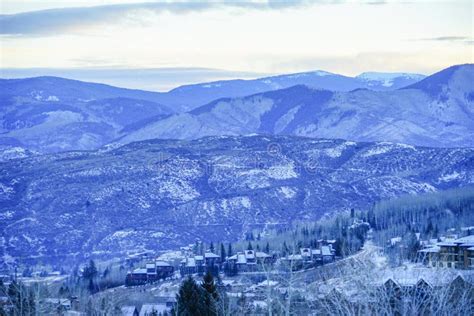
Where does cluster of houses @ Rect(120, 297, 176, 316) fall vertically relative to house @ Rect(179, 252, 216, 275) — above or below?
above

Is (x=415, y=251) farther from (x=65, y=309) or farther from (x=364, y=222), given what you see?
(x=364, y=222)

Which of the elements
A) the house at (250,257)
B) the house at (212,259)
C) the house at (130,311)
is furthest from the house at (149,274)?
the house at (130,311)

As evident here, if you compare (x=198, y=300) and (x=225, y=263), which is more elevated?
(x=198, y=300)

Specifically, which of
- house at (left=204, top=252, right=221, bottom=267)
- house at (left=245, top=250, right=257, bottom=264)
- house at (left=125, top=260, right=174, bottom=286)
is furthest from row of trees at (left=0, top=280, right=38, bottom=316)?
house at (left=204, top=252, right=221, bottom=267)

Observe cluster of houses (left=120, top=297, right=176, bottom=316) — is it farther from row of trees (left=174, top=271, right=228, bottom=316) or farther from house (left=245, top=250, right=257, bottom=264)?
house (left=245, top=250, right=257, bottom=264)

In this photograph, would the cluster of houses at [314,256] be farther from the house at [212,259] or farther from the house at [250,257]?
the house at [212,259]

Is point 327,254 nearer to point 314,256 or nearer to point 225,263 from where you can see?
point 314,256

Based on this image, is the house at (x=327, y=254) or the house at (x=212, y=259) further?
the house at (x=212, y=259)

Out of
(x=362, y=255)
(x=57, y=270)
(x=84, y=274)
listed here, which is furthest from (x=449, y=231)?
(x=57, y=270)

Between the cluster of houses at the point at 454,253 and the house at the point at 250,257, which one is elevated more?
the cluster of houses at the point at 454,253

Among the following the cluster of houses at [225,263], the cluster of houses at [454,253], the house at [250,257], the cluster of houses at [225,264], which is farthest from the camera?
the house at [250,257]

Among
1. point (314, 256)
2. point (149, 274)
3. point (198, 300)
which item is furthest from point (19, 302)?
point (149, 274)
